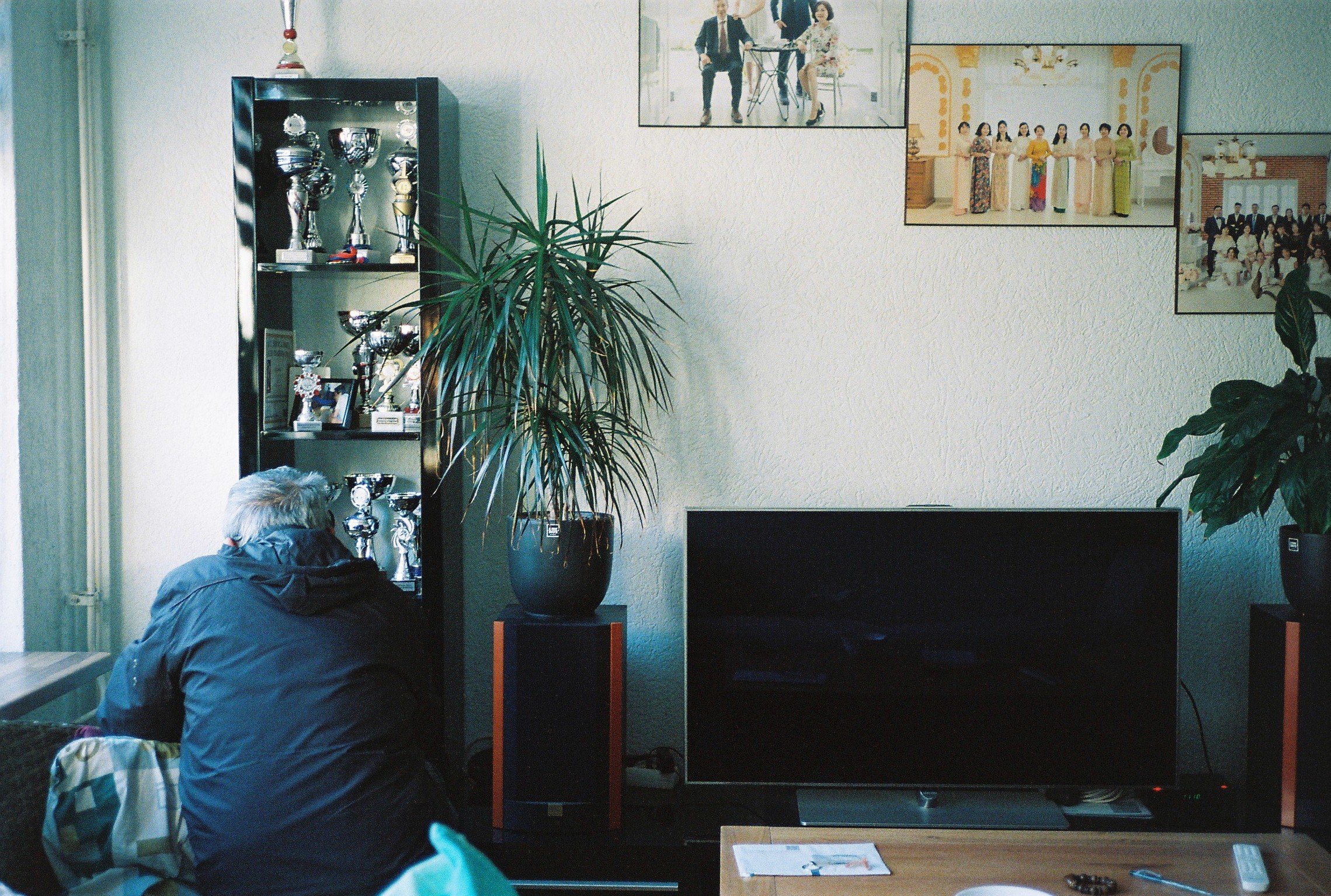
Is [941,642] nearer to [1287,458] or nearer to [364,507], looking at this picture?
[1287,458]

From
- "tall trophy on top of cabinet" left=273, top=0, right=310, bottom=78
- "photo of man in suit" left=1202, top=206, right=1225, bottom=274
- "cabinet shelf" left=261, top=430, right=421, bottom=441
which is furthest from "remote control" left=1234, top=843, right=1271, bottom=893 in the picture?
"tall trophy on top of cabinet" left=273, top=0, right=310, bottom=78

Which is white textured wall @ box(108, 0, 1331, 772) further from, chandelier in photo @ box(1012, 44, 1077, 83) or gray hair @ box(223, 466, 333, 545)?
gray hair @ box(223, 466, 333, 545)

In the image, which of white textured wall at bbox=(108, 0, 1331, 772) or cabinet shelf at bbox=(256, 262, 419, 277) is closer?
cabinet shelf at bbox=(256, 262, 419, 277)

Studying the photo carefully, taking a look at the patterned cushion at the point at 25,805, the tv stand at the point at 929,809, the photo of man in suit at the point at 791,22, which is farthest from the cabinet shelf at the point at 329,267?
the tv stand at the point at 929,809

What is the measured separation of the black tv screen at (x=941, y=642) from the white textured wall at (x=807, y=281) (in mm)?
293

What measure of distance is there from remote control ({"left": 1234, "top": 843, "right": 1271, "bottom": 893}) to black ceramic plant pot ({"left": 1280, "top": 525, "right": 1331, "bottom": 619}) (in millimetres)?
760

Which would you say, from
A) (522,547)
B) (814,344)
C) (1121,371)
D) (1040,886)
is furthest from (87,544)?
(1121,371)

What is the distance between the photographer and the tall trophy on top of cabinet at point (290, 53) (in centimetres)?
249

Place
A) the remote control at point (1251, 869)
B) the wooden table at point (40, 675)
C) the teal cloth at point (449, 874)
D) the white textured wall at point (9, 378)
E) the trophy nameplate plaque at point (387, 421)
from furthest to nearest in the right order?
the trophy nameplate plaque at point (387, 421) < the white textured wall at point (9, 378) < the wooden table at point (40, 675) < the remote control at point (1251, 869) < the teal cloth at point (449, 874)

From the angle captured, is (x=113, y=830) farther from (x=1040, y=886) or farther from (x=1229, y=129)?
(x=1229, y=129)

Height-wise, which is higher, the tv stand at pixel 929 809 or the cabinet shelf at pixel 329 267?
the cabinet shelf at pixel 329 267

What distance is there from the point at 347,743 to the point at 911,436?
162 centimetres

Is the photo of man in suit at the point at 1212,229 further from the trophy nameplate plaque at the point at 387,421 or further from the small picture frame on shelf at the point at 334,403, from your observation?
the small picture frame on shelf at the point at 334,403

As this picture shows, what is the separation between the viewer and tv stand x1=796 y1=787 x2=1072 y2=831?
2.36 m
